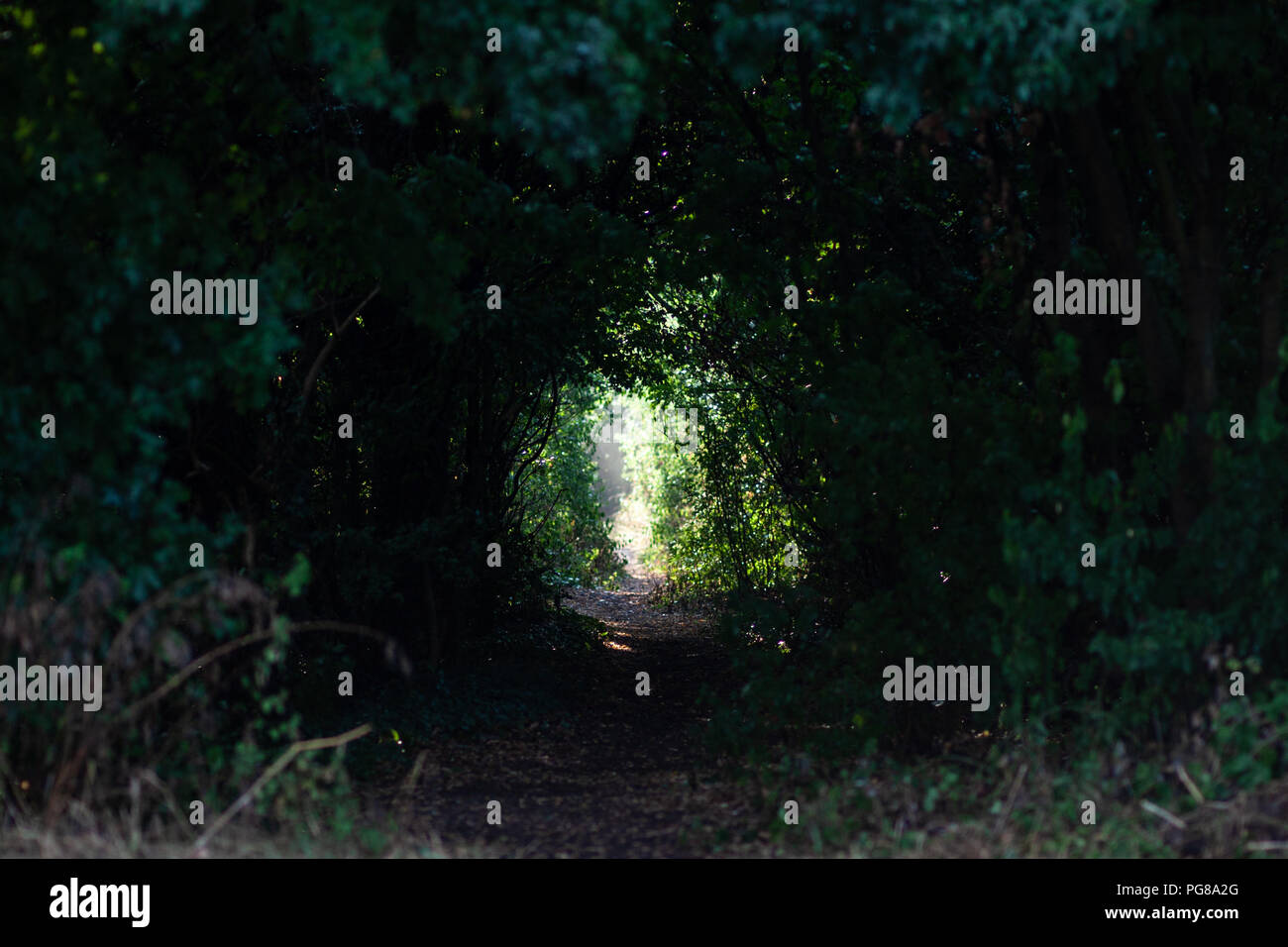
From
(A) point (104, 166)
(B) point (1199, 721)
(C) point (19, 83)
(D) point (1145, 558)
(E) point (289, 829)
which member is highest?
(C) point (19, 83)

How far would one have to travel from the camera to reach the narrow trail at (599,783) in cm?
607

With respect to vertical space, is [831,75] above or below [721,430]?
above

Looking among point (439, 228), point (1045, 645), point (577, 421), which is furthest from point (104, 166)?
point (577, 421)

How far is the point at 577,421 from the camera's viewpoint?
16844 mm

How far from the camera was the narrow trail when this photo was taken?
607cm

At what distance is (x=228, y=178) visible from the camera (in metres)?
5.81

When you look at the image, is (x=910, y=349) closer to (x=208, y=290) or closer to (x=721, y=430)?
(x=208, y=290)

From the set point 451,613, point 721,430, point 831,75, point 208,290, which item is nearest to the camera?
point 208,290

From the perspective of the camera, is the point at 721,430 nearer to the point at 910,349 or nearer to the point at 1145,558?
the point at 910,349

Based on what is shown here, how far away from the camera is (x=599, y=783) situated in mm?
7523

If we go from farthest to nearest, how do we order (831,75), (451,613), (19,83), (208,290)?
(451,613), (831,75), (208,290), (19,83)

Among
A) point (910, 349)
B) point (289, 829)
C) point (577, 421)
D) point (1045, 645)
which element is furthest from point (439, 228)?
point (577, 421)

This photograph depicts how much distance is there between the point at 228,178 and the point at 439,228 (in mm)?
1549

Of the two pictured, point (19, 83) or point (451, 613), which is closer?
point (19, 83)
